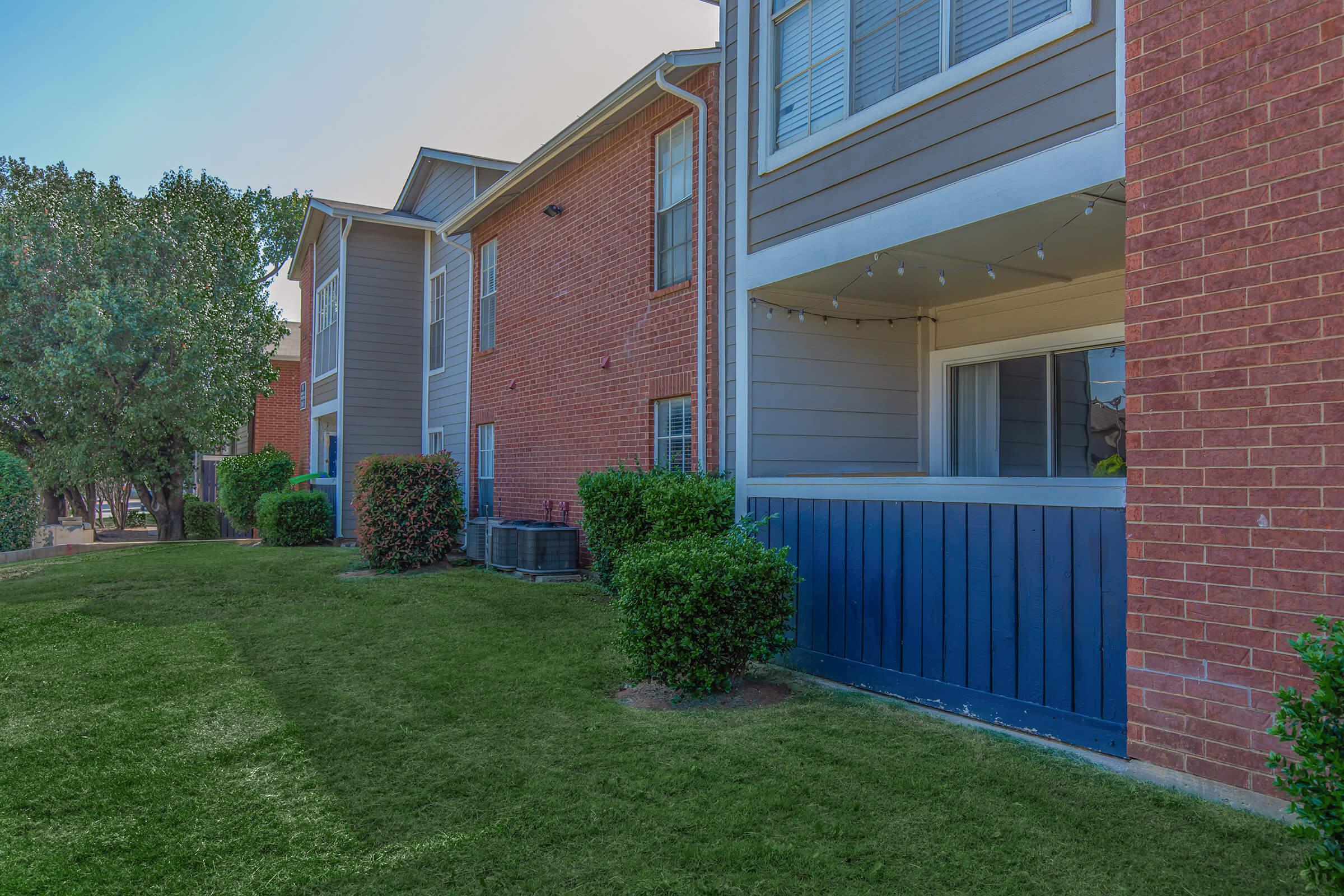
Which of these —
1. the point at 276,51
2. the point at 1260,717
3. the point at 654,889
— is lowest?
the point at 654,889

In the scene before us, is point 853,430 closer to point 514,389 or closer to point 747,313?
point 747,313

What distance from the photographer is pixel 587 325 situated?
36.3 ft

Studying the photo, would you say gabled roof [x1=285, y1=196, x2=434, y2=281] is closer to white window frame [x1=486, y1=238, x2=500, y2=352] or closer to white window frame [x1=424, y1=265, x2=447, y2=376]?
white window frame [x1=424, y1=265, x2=447, y2=376]

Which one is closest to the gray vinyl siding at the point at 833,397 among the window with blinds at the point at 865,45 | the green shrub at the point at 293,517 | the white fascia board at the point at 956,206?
the white fascia board at the point at 956,206

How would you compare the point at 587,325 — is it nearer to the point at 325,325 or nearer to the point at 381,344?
the point at 381,344

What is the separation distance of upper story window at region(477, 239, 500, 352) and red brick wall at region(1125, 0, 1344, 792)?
1092cm

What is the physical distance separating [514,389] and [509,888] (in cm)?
1028

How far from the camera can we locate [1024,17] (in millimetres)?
5309

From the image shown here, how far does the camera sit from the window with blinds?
5.55 metres

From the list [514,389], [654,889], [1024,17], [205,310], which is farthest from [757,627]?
[205,310]

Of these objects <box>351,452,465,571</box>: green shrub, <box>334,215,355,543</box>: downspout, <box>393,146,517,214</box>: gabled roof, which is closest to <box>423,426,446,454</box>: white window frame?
<box>334,215,355,543</box>: downspout

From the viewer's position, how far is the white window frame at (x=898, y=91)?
5.00 m

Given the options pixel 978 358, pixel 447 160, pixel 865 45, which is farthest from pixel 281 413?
pixel 865 45

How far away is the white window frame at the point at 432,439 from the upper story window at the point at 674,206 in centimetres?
785
